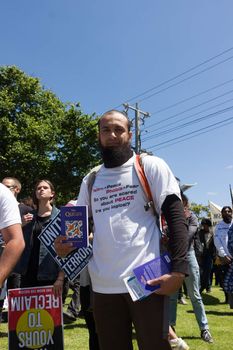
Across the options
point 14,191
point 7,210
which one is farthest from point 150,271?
point 14,191

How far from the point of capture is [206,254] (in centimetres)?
1139

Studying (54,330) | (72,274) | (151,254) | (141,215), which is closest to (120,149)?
(141,215)

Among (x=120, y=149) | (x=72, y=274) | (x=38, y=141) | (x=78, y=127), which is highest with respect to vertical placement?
(x=78, y=127)

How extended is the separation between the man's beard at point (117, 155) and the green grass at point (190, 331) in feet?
10.9

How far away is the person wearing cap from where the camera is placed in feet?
36.6

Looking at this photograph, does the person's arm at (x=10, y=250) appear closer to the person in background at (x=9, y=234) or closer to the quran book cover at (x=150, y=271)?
the person in background at (x=9, y=234)

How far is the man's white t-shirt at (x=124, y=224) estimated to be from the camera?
86.2 inches

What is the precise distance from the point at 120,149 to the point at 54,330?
7.22 feet

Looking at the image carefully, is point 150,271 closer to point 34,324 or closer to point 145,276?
point 145,276

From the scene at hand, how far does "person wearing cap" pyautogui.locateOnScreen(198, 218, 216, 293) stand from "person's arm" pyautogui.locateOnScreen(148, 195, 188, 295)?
366 inches

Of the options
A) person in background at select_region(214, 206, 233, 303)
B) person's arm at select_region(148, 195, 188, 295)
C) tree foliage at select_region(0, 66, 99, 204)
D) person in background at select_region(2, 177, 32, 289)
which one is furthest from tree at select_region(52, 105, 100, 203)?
person's arm at select_region(148, 195, 188, 295)

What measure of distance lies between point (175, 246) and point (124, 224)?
1.00 ft

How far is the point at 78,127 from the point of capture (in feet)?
96.6

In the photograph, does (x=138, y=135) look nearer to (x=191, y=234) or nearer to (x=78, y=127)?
(x=78, y=127)
